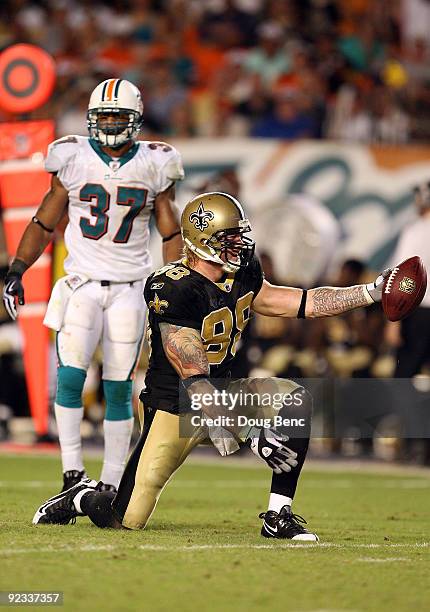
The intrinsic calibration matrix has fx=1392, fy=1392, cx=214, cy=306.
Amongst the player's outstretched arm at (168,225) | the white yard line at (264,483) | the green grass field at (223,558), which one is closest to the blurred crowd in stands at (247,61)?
the white yard line at (264,483)

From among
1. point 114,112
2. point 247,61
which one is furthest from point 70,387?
point 247,61

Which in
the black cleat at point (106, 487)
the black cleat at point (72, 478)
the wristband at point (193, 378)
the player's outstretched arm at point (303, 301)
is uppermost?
the player's outstretched arm at point (303, 301)

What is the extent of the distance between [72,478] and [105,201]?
130 centimetres

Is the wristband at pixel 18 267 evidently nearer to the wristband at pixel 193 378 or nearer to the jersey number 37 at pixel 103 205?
the jersey number 37 at pixel 103 205

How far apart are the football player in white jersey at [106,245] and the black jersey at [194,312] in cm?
83

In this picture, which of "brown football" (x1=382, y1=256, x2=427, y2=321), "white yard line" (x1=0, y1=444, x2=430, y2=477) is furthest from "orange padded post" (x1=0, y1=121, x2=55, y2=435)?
"brown football" (x1=382, y1=256, x2=427, y2=321)

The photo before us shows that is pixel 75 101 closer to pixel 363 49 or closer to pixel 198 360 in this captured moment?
pixel 363 49

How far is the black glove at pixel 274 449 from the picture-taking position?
5.26m

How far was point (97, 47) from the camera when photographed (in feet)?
46.9

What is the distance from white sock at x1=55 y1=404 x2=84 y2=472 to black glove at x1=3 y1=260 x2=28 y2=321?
49 cm

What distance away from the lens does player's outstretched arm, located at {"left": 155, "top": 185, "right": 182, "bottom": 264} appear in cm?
665

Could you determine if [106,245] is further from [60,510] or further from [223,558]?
[223,558]

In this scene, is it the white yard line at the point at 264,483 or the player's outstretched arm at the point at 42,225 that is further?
the white yard line at the point at 264,483

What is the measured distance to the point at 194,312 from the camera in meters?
5.48
